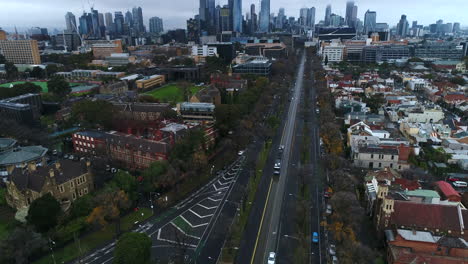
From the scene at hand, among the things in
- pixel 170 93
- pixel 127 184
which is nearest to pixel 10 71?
pixel 170 93

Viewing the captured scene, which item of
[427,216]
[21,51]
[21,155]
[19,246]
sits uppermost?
[21,51]

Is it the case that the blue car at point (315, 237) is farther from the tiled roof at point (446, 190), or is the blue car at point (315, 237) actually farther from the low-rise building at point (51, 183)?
the low-rise building at point (51, 183)

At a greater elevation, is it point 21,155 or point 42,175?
point 42,175

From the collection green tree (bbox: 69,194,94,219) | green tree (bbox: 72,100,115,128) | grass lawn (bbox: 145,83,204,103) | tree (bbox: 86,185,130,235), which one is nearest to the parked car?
tree (bbox: 86,185,130,235)

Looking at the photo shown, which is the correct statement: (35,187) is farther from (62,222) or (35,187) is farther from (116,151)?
(116,151)

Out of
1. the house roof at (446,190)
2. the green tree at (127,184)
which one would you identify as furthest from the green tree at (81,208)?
the house roof at (446,190)

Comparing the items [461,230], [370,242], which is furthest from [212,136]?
[461,230]

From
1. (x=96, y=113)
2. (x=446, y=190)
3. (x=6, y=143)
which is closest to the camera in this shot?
(x=446, y=190)

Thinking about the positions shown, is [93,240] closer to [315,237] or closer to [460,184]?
[315,237]
